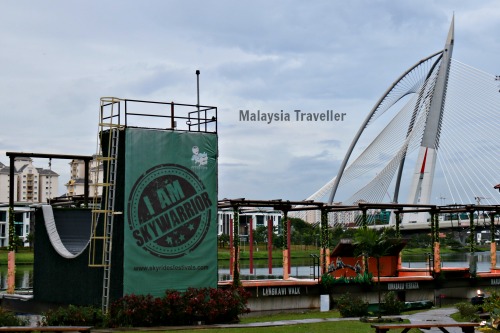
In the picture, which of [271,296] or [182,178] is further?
[271,296]

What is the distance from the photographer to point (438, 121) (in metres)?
→ 67.2

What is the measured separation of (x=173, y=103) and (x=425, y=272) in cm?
1915

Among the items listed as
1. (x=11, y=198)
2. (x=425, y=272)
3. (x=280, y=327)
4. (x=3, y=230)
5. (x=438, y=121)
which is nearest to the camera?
(x=280, y=327)

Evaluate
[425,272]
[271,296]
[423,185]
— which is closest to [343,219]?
[423,185]

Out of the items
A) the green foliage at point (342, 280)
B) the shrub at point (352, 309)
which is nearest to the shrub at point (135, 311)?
the shrub at point (352, 309)

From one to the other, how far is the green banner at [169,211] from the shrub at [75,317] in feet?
3.85

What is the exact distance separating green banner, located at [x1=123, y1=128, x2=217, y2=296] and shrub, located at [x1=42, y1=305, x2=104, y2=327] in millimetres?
1174

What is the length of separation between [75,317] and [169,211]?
432 centimetres

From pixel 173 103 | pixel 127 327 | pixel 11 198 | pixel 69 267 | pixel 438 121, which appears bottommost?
pixel 127 327

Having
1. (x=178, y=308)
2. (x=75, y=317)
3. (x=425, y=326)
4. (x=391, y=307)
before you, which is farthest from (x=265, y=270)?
(x=425, y=326)

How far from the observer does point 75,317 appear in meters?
21.9

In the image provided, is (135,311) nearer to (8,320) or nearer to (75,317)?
(75,317)

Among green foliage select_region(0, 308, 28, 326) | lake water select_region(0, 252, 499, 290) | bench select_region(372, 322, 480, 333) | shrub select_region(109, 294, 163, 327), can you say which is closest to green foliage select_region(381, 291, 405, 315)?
lake water select_region(0, 252, 499, 290)

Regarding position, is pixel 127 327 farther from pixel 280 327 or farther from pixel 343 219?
pixel 343 219
